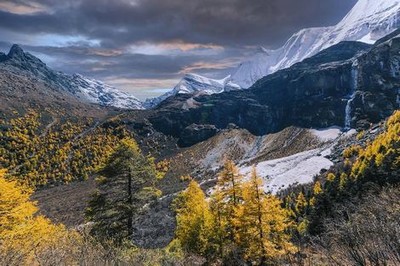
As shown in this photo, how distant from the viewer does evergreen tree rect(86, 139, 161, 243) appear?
2809 cm

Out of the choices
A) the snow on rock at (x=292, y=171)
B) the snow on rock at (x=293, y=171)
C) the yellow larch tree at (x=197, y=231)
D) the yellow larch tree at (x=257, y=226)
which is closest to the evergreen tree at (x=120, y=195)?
the yellow larch tree at (x=197, y=231)

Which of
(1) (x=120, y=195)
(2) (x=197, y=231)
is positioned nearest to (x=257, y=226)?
(2) (x=197, y=231)

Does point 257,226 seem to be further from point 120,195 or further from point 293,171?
point 293,171

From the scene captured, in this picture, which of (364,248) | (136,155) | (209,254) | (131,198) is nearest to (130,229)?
(131,198)

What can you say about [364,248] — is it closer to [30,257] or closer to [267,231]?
[30,257]

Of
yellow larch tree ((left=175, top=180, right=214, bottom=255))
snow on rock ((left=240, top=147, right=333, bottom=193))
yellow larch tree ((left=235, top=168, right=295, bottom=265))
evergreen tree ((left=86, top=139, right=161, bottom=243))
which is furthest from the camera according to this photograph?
snow on rock ((left=240, top=147, right=333, bottom=193))

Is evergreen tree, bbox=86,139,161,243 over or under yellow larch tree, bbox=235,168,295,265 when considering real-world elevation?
over

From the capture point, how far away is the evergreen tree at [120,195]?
92.2 feet

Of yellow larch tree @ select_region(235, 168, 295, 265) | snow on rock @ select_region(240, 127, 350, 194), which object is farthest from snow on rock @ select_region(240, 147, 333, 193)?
yellow larch tree @ select_region(235, 168, 295, 265)

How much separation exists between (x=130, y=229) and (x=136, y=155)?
5756 millimetres

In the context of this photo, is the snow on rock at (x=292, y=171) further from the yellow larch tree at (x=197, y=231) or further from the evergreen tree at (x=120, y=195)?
the evergreen tree at (x=120, y=195)

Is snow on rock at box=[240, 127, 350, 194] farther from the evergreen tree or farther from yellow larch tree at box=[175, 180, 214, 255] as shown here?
the evergreen tree

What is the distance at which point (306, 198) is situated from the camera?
109m

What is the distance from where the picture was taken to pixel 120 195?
29250 millimetres
